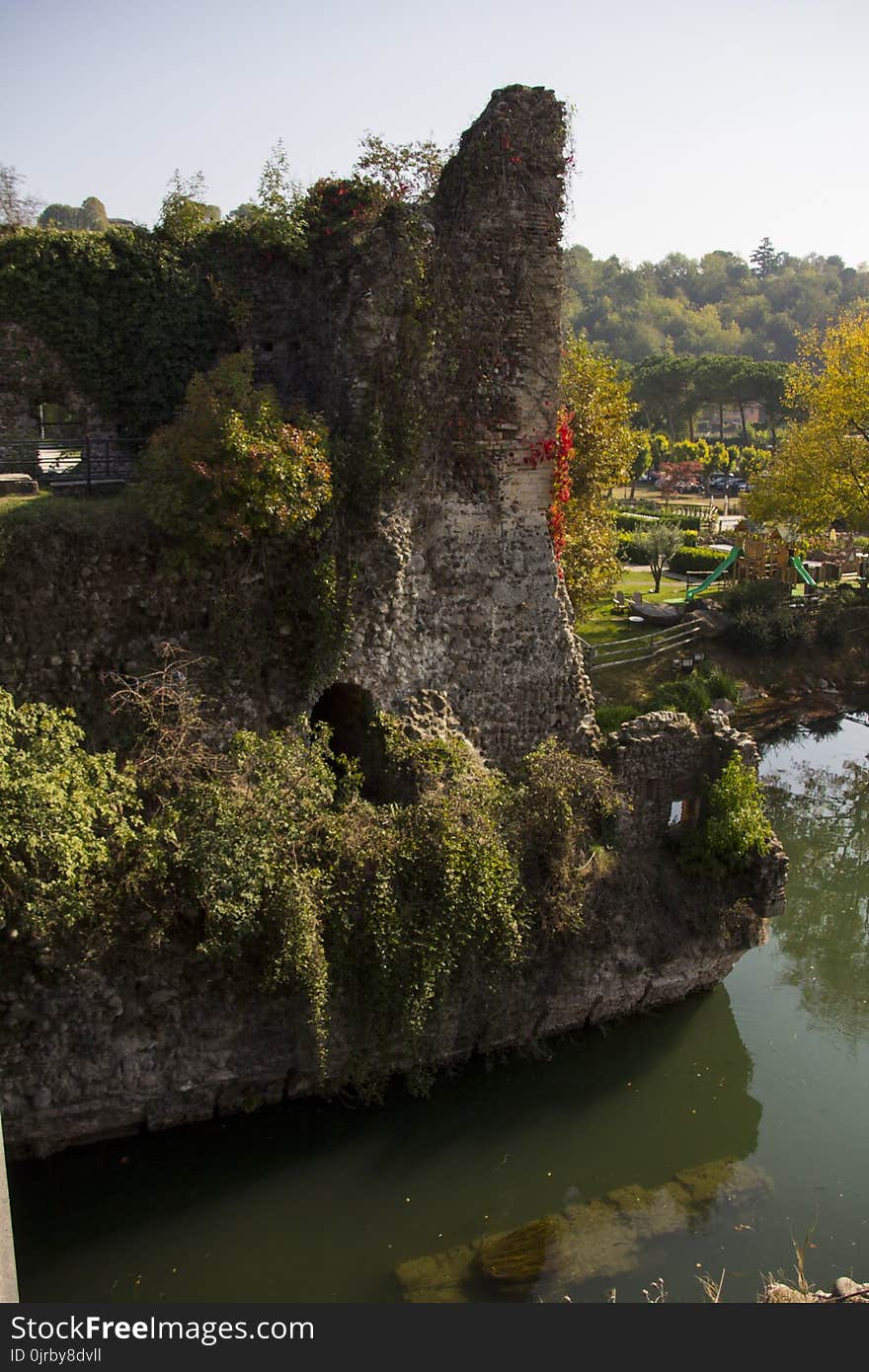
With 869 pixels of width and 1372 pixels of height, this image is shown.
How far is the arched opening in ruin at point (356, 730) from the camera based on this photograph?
13.2 metres

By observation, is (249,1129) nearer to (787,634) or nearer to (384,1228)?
(384,1228)

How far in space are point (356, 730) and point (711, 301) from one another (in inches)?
5178

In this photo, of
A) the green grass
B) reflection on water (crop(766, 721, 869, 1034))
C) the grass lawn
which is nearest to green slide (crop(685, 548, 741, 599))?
the grass lawn

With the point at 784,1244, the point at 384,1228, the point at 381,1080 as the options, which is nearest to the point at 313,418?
the point at 381,1080

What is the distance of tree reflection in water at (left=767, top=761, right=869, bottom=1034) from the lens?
49.4 feet

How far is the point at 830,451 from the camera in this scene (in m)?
28.5

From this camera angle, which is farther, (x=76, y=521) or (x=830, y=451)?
(x=830, y=451)

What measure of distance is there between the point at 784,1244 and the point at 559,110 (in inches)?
477

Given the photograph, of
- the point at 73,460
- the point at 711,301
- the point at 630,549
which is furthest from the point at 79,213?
the point at 711,301

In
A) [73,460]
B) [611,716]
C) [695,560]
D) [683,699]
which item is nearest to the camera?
[73,460]

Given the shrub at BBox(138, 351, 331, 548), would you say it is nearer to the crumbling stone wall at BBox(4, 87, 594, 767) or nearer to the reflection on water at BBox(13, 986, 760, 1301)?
the crumbling stone wall at BBox(4, 87, 594, 767)

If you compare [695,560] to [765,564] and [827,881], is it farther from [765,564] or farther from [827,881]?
[827,881]

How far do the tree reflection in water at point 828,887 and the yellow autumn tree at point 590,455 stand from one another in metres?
5.51

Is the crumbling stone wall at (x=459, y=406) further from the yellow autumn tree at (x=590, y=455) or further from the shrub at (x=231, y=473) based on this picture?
the yellow autumn tree at (x=590, y=455)
